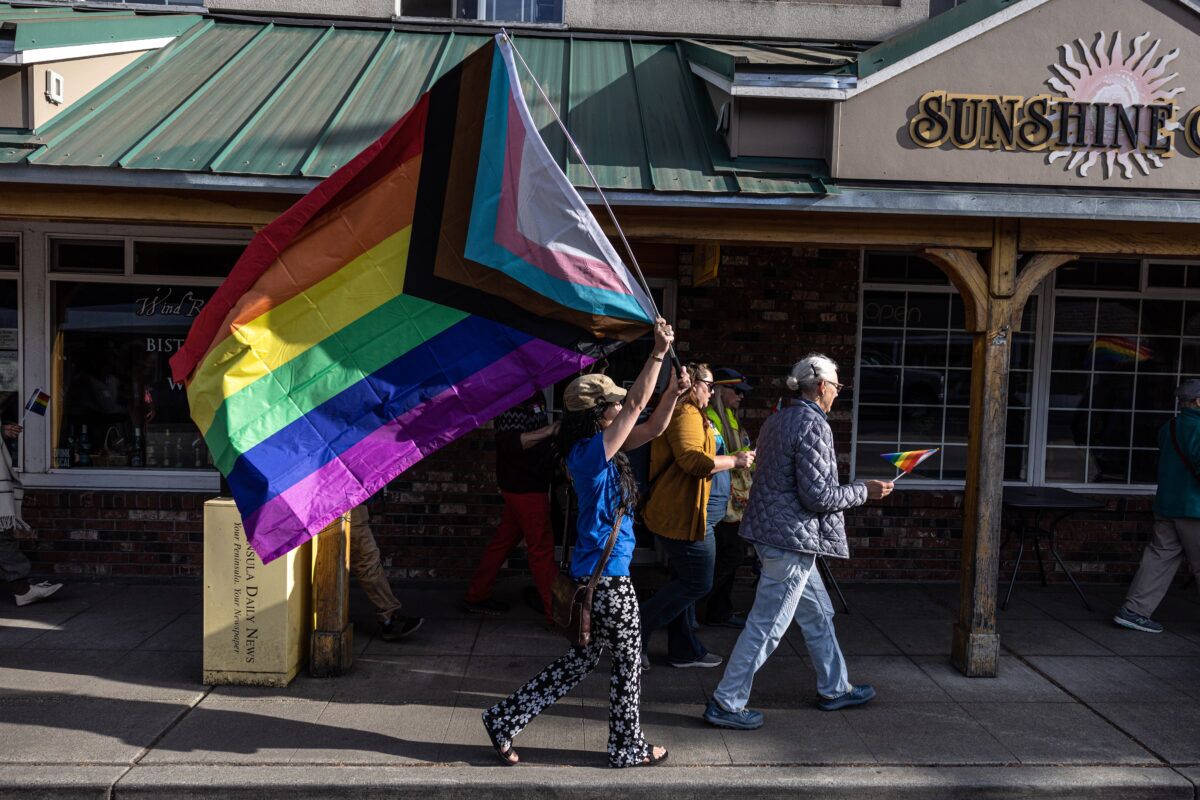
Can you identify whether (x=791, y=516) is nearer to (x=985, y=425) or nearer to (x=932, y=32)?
(x=985, y=425)

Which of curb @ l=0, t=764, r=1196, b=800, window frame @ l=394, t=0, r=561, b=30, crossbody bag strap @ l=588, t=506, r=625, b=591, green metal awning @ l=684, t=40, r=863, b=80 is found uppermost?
window frame @ l=394, t=0, r=561, b=30

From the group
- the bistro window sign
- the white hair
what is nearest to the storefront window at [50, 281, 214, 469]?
the white hair

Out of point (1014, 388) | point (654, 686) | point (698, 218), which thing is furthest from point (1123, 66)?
point (654, 686)

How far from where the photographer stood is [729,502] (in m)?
6.54

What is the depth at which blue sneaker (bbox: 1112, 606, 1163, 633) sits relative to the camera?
6.97 meters

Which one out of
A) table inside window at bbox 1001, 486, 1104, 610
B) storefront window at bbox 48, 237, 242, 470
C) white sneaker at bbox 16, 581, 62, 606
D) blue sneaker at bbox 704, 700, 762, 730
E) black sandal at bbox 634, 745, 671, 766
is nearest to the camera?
black sandal at bbox 634, 745, 671, 766

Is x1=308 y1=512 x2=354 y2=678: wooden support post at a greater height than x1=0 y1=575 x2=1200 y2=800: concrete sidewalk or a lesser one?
greater

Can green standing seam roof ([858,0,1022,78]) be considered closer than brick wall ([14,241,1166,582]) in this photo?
Yes

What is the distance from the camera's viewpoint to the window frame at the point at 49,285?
7566 millimetres

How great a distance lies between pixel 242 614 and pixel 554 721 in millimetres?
1891

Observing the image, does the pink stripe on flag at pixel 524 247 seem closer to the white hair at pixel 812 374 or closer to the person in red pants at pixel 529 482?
the white hair at pixel 812 374

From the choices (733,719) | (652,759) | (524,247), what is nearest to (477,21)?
(524,247)

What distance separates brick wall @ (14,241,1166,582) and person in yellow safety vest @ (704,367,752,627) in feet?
4.45

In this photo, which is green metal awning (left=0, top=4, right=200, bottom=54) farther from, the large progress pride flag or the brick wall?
the brick wall
